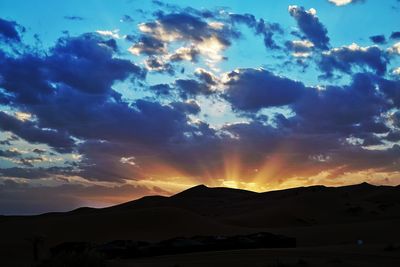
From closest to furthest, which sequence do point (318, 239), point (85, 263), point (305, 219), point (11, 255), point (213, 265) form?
point (85, 263) < point (213, 265) < point (11, 255) < point (318, 239) < point (305, 219)

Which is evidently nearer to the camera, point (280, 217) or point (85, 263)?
point (85, 263)

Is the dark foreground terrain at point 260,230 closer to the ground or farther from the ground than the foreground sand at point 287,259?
farther from the ground

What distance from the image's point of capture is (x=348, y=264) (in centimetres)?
1994

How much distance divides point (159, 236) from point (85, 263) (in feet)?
92.4

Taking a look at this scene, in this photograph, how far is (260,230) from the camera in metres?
49.8

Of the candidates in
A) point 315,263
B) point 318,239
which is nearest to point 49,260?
point 315,263

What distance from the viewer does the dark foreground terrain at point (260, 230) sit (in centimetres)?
2333

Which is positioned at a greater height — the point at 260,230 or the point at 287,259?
the point at 260,230

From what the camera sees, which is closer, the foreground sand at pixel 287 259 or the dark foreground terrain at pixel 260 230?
the foreground sand at pixel 287 259

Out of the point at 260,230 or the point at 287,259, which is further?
the point at 260,230

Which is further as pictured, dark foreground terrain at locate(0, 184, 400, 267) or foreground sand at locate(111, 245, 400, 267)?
dark foreground terrain at locate(0, 184, 400, 267)

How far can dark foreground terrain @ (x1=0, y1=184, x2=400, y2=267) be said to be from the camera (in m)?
23.3

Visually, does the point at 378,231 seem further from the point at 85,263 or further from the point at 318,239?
the point at 85,263

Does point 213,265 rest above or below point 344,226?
below
